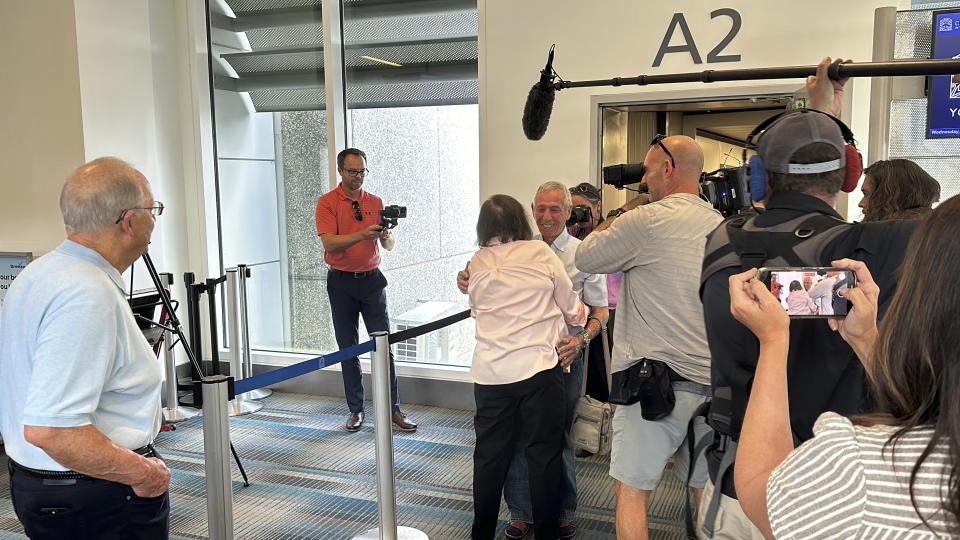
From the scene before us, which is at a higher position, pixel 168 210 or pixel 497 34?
pixel 497 34

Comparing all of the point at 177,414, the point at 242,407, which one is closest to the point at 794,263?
the point at 242,407

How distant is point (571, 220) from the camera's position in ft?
11.8

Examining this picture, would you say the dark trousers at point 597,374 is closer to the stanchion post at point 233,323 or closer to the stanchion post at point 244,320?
the stanchion post at point 244,320

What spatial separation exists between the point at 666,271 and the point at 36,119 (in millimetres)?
4497

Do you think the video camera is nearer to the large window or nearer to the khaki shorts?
the khaki shorts

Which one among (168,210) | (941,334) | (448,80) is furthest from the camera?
(168,210)

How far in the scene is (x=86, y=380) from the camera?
166cm

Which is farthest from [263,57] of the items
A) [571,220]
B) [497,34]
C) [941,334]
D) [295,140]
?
[941,334]

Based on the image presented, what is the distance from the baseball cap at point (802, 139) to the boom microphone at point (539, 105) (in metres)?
2.43

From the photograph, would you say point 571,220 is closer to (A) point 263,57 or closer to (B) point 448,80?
(B) point 448,80

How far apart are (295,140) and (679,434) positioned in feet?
13.7

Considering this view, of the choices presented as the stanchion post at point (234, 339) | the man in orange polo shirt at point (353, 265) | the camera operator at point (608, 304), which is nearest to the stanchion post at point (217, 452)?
the camera operator at point (608, 304)

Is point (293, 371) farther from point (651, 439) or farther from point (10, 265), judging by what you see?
point (10, 265)

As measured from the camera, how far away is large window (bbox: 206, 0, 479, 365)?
5062 mm
